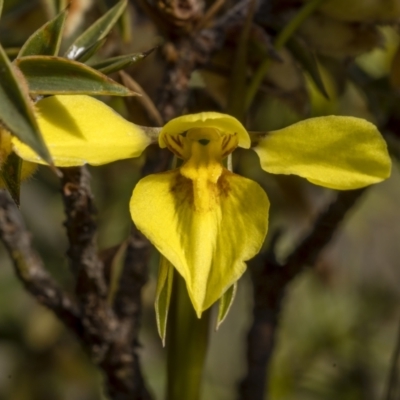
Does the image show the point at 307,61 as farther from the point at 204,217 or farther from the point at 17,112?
the point at 17,112

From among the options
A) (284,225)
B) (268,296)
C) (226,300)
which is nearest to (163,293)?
(226,300)

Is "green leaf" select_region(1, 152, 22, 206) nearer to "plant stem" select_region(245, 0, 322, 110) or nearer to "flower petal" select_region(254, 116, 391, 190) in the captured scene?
"flower petal" select_region(254, 116, 391, 190)

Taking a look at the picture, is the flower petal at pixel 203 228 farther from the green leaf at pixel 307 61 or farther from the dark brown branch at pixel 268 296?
the dark brown branch at pixel 268 296

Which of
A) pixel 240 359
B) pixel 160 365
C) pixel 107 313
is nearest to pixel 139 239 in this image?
pixel 107 313

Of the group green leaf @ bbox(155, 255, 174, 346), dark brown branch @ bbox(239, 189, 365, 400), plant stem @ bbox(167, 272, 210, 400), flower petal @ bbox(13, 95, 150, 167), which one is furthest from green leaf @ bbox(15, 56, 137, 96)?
dark brown branch @ bbox(239, 189, 365, 400)

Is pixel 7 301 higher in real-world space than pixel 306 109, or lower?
lower

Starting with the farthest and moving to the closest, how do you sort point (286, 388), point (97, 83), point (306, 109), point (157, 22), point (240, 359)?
point (240, 359)
point (286, 388)
point (306, 109)
point (157, 22)
point (97, 83)

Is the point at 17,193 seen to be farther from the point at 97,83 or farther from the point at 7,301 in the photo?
the point at 7,301
